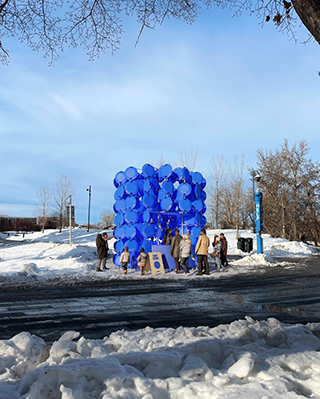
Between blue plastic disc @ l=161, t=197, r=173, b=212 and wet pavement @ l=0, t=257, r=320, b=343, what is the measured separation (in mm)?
4669

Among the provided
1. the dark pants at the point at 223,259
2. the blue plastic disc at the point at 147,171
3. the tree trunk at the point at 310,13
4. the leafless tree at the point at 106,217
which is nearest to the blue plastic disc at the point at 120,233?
the blue plastic disc at the point at 147,171

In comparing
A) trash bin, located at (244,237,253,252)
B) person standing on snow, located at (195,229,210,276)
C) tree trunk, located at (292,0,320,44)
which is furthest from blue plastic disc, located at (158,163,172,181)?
tree trunk, located at (292,0,320,44)

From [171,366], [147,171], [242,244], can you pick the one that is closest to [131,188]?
[147,171]

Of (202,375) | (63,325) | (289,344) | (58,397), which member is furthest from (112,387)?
(63,325)

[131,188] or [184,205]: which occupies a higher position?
[131,188]

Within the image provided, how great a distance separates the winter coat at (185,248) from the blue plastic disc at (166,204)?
2.20 metres

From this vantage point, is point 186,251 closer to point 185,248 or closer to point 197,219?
point 185,248

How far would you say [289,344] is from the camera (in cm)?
431

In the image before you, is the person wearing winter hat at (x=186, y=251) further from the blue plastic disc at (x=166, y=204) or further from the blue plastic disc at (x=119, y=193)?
the blue plastic disc at (x=119, y=193)

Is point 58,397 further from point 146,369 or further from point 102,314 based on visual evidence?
point 102,314

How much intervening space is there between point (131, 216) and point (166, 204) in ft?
5.93

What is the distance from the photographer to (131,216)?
52.8 ft

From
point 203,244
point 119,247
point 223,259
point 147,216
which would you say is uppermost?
point 147,216

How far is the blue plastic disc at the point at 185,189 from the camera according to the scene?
17359 mm
